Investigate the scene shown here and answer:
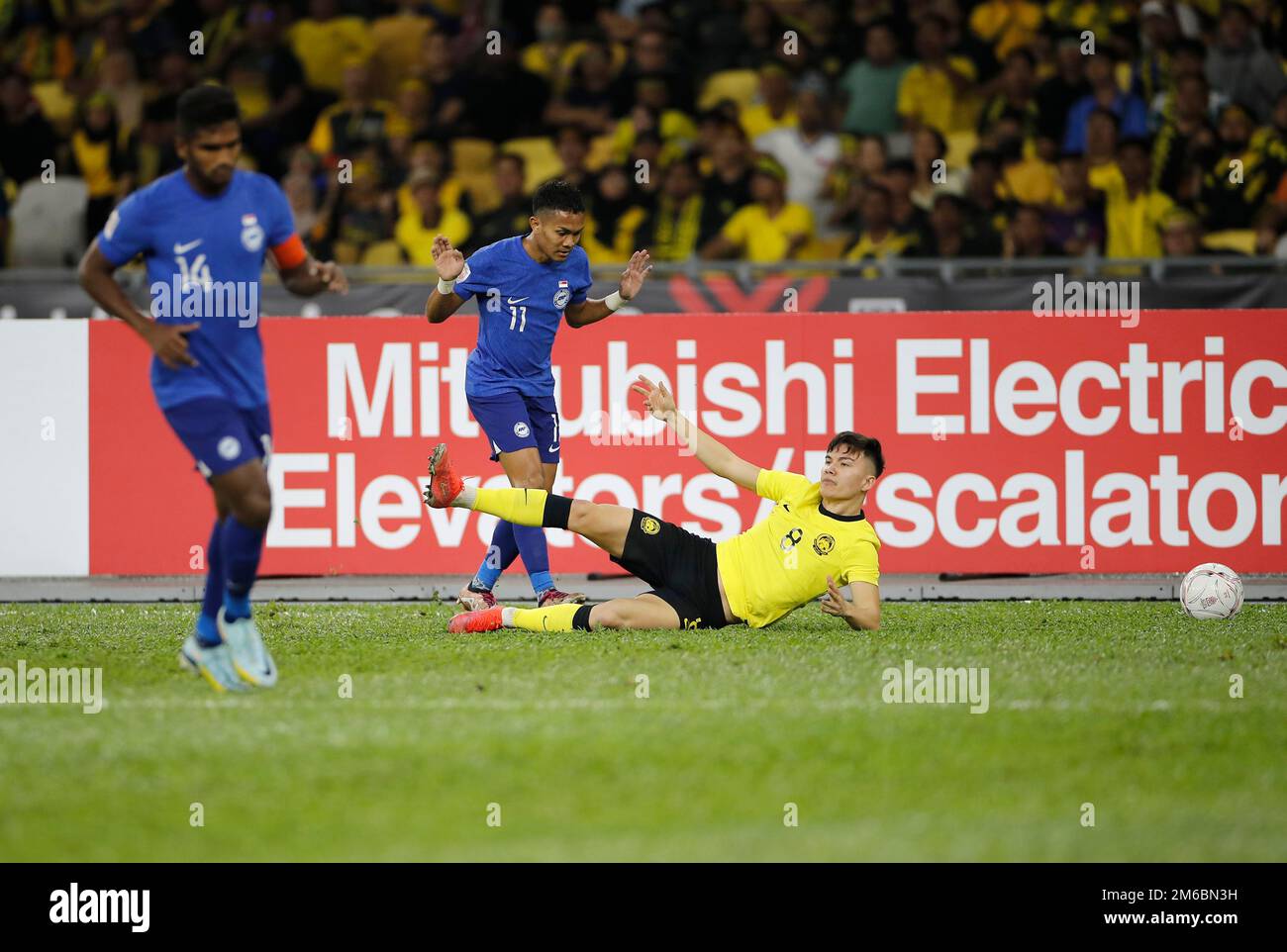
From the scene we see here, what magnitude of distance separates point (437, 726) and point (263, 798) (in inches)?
41.7

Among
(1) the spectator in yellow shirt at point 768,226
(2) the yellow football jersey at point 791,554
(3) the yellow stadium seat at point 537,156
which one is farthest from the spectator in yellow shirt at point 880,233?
(2) the yellow football jersey at point 791,554

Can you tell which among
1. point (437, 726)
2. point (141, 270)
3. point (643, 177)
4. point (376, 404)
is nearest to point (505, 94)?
point (643, 177)

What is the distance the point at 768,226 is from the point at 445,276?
19.4 feet

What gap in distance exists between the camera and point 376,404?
35.3 feet

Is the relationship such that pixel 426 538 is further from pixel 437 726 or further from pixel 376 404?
pixel 437 726

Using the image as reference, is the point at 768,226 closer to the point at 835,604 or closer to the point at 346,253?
the point at 346,253

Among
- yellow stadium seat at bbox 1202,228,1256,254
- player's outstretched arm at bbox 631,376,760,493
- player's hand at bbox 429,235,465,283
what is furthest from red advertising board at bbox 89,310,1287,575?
yellow stadium seat at bbox 1202,228,1256,254

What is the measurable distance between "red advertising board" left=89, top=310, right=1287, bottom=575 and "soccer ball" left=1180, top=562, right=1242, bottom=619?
129 centimetres

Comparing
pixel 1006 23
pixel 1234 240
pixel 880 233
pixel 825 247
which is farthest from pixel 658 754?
pixel 1006 23

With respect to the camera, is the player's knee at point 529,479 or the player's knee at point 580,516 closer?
the player's knee at point 580,516

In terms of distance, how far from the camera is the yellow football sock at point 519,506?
315 inches

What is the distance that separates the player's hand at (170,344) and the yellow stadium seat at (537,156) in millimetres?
8835

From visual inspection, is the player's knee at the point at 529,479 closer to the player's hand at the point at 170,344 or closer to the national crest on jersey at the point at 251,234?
the national crest on jersey at the point at 251,234

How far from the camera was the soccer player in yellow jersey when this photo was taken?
799cm
